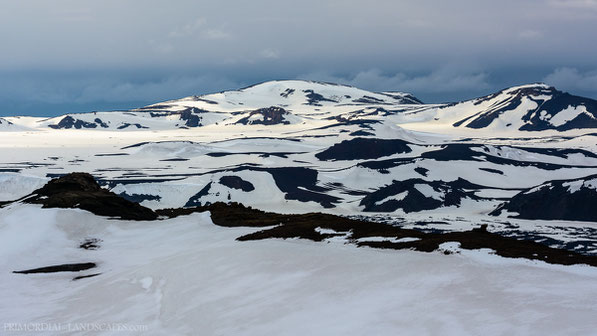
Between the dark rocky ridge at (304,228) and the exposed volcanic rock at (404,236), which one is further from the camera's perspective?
the dark rocky ridge at (304,228)

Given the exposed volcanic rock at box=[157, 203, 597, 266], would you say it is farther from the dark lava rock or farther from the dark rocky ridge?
the dark lava rock

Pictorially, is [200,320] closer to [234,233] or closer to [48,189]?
[234,233]

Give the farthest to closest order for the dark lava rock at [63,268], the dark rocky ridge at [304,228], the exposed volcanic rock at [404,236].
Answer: the dark lava rock at [63,268] < the dark rocky ridge at [304,228] < the exposed volcanic rock at [404,236]

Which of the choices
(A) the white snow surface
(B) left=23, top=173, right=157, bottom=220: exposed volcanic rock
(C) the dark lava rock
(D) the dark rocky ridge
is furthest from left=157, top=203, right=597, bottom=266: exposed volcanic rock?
(B) left=23, top=173, right=157, bottom=220: exposed volcanic rock

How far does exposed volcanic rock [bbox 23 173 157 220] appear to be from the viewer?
59594mm

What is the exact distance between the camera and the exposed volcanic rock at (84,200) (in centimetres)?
5959

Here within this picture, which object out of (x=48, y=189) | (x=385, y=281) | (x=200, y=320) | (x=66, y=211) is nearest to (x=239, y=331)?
(x=200, y=320)

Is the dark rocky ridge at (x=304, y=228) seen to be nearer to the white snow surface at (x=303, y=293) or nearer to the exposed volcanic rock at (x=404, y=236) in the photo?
the exposed volcanic rock at (x=404, y=236)

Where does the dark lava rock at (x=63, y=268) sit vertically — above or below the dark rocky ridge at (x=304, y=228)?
below

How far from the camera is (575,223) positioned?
19175 centimetres

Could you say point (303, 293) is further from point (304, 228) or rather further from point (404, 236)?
point (304, 228)

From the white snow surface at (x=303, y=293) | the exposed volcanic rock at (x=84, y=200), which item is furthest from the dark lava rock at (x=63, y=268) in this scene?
the exposed volcanic rock at (x=84, y=200)

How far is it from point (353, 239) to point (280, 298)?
14.0 metres

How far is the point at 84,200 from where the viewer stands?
61.3m
